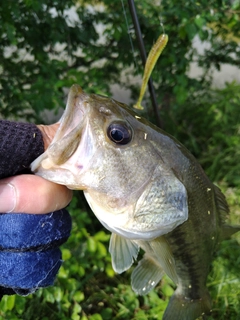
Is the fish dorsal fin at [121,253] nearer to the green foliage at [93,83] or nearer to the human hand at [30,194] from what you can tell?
the human hand at [30,194]

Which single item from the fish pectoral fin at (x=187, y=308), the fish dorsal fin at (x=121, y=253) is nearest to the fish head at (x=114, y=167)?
the fish dorsal fin at (x=121, y=253)

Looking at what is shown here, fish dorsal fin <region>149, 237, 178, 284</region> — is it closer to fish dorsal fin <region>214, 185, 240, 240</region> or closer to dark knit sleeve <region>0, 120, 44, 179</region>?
fish dorsal fin <region>214, 185, 240, 240</region>

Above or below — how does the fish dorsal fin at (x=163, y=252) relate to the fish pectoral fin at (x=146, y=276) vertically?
above

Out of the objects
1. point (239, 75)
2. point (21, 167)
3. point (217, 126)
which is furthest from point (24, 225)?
point (239, 75)

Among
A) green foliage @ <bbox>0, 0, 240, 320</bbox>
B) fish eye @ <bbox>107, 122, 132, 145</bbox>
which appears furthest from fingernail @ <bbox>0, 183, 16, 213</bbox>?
green foliage @ <bbox>0, 0, 240, 320</bbox>

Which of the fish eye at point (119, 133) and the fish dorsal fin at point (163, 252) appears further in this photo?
the fish dorsal fin at point (163, 252)

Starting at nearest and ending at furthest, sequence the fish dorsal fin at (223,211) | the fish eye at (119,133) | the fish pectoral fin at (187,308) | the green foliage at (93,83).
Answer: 1. the fish eye at (119,133)
2. the fish dorsal fin at (223,211)
3. the fish pectoral fin at (187,308)
4. the green foliage at (93,83)
